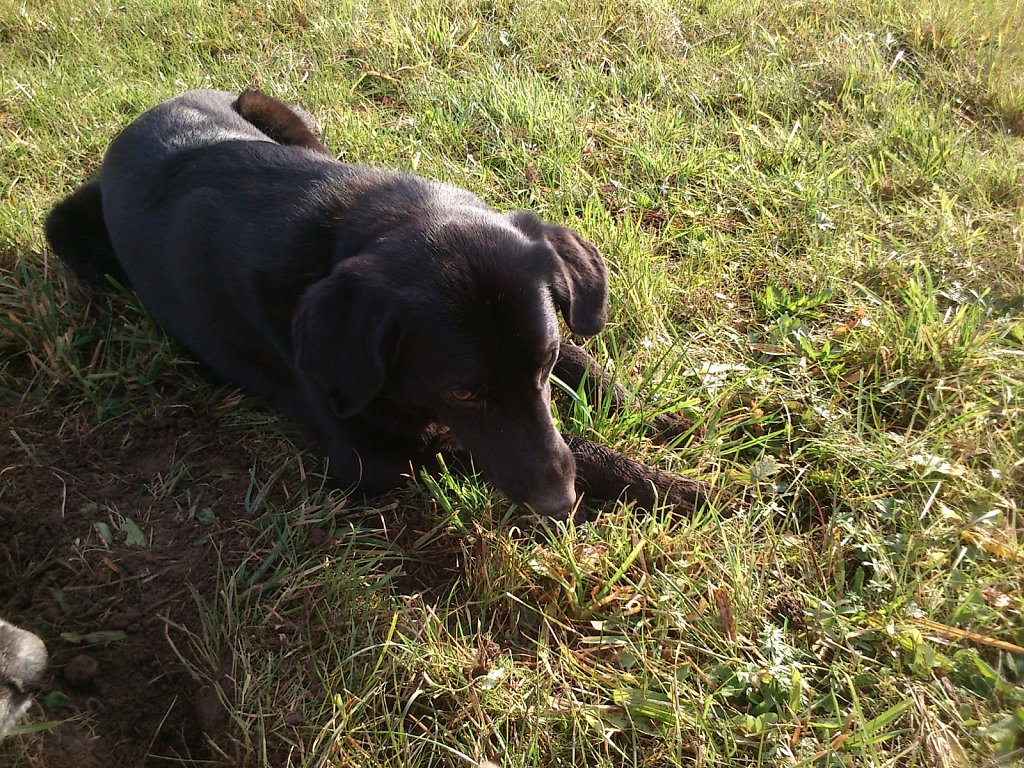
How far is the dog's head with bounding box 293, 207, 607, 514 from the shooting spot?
78.2 inches

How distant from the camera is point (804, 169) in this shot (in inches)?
138

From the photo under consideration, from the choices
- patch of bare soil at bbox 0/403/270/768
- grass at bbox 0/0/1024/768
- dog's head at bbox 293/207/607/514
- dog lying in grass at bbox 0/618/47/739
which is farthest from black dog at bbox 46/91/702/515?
dog lying in grass at bbox 0/618/47/739


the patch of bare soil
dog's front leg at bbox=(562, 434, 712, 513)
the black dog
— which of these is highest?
the black dog

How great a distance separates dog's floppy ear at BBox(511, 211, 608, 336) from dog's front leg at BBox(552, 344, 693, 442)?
213 mm

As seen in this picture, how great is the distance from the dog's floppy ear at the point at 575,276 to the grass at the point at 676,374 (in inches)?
13.0

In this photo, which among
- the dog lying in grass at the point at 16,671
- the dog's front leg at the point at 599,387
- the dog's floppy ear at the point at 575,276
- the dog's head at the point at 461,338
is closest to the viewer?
A: the dog lying in grass at the point at 16,671

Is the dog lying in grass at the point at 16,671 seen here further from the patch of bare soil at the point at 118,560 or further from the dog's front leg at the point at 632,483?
the dog's front leg at the point at 632,483

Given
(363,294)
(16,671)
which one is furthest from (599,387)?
(16,671)

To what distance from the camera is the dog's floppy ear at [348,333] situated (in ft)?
6.63

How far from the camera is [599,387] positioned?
8.55 ft

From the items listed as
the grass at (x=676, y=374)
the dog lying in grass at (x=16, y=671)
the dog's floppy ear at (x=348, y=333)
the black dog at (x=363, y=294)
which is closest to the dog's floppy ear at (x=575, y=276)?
the black dog at (x=363, y=294)

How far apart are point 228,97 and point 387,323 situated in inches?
83.4

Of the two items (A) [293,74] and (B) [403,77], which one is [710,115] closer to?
(B) [403,77]

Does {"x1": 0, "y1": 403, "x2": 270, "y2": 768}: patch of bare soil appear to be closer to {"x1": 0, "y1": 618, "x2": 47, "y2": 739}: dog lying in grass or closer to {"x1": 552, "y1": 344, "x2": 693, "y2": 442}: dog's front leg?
{"x1": 0, "y1": 618, "x2": 47, "y2": 739}: dog lying in grass
